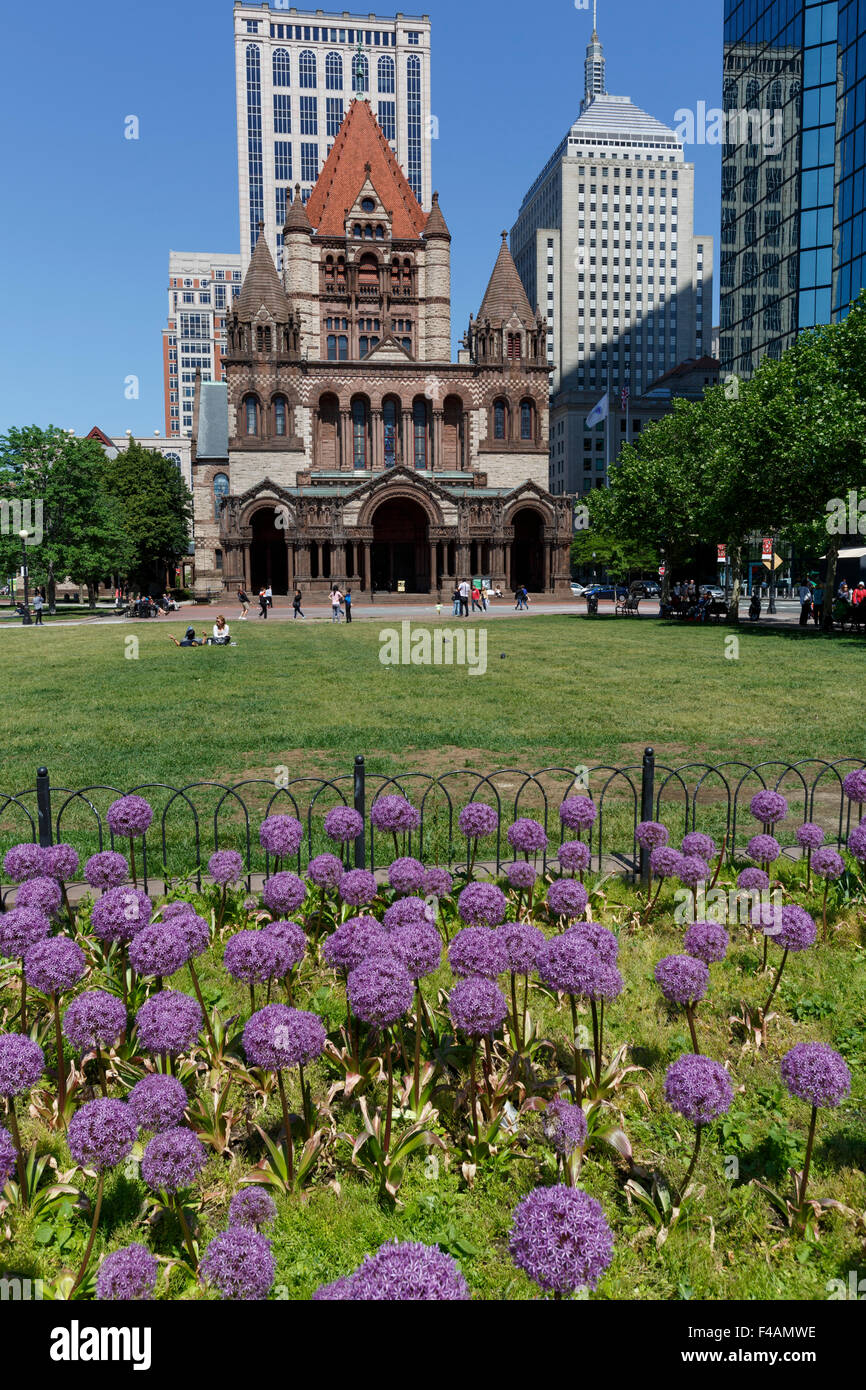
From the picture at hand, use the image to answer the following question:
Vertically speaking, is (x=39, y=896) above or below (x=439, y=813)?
above

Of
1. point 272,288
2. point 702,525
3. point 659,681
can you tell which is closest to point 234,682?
point 659,681

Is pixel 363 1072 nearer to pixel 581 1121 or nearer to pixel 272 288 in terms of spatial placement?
pixel 581 1121

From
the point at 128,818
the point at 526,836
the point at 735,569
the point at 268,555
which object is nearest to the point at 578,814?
the point at 526,836

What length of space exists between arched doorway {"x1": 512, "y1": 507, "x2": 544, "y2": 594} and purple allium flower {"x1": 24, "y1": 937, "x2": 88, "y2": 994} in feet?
209

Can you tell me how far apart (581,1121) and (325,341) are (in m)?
73.4

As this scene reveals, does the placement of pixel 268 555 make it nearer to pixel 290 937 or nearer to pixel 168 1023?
pixel 290 937

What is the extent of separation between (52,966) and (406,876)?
2274 mm

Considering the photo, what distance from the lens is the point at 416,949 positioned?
4.29 metres

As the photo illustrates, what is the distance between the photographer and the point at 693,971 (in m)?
4.37

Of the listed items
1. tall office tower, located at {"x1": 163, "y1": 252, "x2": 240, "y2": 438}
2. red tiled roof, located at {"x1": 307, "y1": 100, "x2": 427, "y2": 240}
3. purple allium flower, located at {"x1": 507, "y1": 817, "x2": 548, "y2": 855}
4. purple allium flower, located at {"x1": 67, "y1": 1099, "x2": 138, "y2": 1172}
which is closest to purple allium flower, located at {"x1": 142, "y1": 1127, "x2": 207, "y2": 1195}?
purple allium flower, located at {"x1": 67, "y1": 1099, "x2": 138, "y2": 1172}

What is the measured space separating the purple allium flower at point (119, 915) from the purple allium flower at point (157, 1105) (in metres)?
1.72

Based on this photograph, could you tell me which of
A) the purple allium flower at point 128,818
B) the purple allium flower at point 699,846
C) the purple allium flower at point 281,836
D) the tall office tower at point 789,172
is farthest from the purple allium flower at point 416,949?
the tall office tower at point 789,172

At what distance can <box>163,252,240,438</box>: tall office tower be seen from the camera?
16788 centimetres

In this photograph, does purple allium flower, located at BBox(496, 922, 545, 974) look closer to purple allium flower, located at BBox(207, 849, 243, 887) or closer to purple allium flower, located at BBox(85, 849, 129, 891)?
purple allium flower, located at BBox(207, 849, 243, 887)
